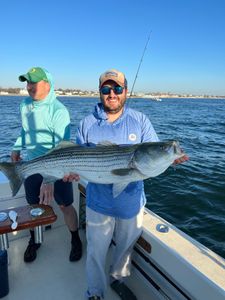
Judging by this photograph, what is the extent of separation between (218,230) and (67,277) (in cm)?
406

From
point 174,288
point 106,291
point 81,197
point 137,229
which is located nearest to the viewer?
point 174,288

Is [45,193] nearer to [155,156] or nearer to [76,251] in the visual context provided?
[76,251]

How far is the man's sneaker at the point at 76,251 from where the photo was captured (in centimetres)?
429

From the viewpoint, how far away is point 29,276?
3.94 meters

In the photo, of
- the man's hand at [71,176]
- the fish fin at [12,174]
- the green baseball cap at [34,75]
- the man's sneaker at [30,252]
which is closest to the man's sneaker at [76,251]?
the man's sneaker at [30,252]

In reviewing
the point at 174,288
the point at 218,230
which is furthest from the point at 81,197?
the point at 218,230

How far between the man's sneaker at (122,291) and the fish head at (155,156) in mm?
1536

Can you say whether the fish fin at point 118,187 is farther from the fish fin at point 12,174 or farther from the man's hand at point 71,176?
the fish fin at point 12,174

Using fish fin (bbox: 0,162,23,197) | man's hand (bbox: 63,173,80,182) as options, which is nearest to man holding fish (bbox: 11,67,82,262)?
fish fin (bbox: 0,162,23,197)

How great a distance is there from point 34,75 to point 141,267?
2.64m

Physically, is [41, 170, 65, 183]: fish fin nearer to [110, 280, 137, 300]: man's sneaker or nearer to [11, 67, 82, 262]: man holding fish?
[11, 67, 82, 262]: man holding fish

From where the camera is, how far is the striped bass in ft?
9.19

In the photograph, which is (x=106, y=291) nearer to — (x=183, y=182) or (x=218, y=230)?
(x=218, y=230)

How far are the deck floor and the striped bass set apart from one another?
4.93ft
